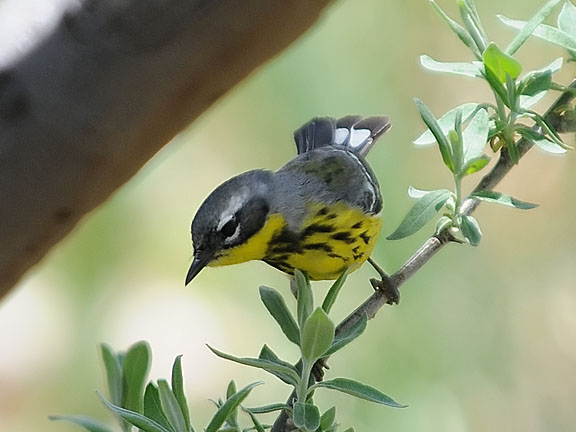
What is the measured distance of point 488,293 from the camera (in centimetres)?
164

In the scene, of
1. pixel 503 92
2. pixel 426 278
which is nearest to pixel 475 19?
pixel 503 92

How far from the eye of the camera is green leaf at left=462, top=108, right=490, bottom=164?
26.9 inches

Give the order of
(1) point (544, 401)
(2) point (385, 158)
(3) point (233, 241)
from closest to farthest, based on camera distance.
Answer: (3) point (233, 241)
(1) point (544, 401)
(2) point (385, 158)

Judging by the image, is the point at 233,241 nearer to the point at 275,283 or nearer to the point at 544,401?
the point at 275,283

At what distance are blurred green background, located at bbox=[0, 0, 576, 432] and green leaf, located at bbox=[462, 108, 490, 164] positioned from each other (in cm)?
86

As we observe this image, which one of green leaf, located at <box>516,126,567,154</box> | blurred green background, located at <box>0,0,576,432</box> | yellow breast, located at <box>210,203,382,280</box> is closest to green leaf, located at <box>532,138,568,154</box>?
green leaf, located at <box>516,126,567,154</box>

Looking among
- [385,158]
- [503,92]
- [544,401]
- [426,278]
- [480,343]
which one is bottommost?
[544,401]

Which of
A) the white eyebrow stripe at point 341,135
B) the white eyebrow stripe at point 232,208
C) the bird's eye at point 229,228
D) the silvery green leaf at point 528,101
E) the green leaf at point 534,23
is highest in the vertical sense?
the white eyebrow stripe at point 341,135

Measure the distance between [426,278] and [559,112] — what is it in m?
0.98

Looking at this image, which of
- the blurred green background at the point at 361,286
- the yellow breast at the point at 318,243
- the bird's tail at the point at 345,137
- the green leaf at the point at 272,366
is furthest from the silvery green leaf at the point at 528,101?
the blurred green background at the point at 361,286

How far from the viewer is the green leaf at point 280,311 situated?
0.62 m

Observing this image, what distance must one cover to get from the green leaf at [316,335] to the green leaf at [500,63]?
24 centimetres

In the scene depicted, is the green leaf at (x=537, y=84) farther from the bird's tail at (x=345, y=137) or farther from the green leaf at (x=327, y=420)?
the bird's tail at (x=345, y=137)

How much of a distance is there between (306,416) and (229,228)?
19.3 inches
